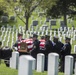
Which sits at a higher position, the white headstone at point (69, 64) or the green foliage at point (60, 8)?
the green foliage at point (60, 8)

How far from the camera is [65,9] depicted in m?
36.4

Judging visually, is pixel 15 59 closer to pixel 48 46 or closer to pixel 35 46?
pixel 35 46

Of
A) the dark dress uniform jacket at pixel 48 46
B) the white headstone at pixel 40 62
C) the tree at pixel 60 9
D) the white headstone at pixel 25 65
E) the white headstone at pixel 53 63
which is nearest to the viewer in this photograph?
the white headstone at pixel 25 65

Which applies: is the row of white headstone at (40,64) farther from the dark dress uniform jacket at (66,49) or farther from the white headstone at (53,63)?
the dark dress uniform jacket at (66,49)

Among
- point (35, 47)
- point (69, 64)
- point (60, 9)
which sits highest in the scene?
point (60, 9)

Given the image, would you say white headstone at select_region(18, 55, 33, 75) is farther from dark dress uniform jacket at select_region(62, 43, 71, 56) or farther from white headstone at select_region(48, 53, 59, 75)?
dark dress uniform jacket at select_region(62, 43, 71, 56)

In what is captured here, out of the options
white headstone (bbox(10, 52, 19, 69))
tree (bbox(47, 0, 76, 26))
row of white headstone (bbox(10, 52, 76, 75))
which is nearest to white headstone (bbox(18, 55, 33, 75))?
A: row of white headstone (bbox(10, 52, 76, 75))

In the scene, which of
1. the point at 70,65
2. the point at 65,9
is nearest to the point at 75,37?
the point at 65,9

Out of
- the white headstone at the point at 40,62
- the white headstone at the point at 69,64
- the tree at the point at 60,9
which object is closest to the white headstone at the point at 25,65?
the white headstone at the point at 69,64

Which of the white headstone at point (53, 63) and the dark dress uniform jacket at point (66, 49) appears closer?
the white headstone at point (53, 63)

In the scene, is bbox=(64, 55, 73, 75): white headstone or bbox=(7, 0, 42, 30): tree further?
bbox=(7, 0, 42, 30): tree

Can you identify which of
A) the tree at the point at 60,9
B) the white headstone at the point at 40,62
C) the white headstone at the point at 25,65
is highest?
the tree at the point at 60,9

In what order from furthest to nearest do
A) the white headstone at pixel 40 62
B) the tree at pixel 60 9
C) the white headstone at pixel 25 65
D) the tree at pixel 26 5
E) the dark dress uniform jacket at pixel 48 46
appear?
the tree at pixel 60 9 < the tree at pixel 26 5 < the dark dress uniform jacket at pixel 48 46 < the white headstone at pixel 40 62 < the white headstone at pixel 25 65

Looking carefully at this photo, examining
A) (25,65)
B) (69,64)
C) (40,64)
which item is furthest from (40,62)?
(25,65)
